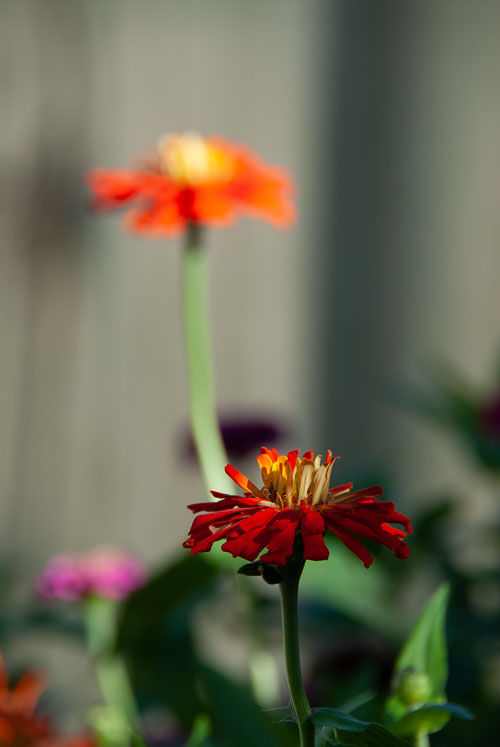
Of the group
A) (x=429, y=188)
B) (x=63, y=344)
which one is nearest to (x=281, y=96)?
(x=429, y=188)

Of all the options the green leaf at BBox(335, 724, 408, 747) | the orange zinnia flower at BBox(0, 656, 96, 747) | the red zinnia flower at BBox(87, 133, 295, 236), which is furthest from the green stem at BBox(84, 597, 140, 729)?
the green leaf at BBox(335, 724, 408, 747)

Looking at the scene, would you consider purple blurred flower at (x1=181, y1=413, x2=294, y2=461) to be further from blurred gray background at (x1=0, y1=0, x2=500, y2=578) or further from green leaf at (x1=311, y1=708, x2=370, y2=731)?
green leaf at (x1=311, y1=708, x2=370, y2=731)

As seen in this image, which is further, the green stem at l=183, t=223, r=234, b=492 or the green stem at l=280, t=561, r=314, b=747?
the green stem at l=183, t=223, r=234, b=492

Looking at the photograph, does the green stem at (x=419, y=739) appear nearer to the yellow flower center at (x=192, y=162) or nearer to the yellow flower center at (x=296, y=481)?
the yellow flower center at (x=296, y=481)

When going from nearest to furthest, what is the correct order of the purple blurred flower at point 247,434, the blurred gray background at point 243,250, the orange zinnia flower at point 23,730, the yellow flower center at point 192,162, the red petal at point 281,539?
the red petal at point 281,539 < the orange zinnia flower at point 23,730 < the yellow flower center at point 192,162 < the purple blurred flower at point 247,434 < the blurred gray background at point 243,250

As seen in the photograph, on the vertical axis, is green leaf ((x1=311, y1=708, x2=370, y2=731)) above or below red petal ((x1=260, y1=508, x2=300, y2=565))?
below

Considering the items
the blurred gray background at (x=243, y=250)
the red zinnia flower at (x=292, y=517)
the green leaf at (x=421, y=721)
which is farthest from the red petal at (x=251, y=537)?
the blurred gray background at (x=243, y=250)
